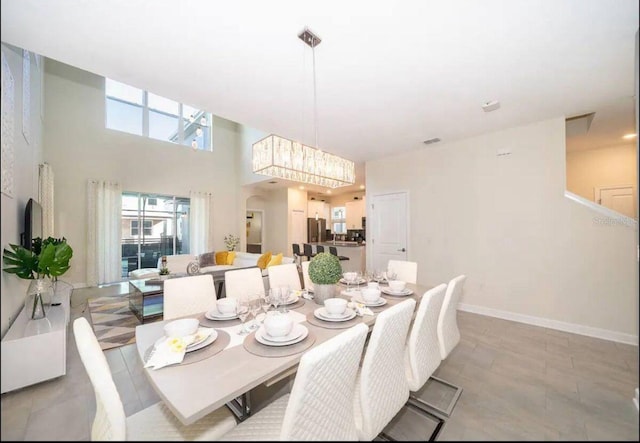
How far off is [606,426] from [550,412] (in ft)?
0.30

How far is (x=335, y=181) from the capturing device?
317 centimetres

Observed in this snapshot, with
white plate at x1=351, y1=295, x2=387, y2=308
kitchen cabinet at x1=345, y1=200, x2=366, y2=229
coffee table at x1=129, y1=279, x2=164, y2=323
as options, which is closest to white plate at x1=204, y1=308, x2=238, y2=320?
white plate at x1=351, y1=295, x2=387, y2=308

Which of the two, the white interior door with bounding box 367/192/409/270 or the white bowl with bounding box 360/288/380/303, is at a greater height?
the white interior door with bounding box 367/192/409/270

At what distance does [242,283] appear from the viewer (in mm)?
2320

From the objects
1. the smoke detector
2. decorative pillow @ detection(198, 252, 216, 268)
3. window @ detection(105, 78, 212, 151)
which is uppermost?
window @ detection(105, 78, 212, 151)

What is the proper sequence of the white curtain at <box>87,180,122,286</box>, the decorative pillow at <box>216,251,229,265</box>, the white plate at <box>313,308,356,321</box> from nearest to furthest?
the white plate at <box>313,308,356,321</box> → the white curtain at <box>87,180,122,286</box> → the decorative pillow at <box>216,251,229,265</box>

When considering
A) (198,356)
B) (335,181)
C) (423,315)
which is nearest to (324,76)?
(335,181)

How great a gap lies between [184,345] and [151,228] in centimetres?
656

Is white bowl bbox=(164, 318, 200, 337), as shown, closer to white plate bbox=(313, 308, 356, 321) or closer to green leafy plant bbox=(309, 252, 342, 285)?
white plate bbox=(313, 308, 356, 321)

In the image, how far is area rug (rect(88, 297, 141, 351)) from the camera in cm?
282

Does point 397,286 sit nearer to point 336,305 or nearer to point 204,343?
point 336,305

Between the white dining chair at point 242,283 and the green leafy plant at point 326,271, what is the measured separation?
1.93ft

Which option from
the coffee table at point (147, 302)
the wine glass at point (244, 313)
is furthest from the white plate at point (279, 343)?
the coffee table at point (147, 302)

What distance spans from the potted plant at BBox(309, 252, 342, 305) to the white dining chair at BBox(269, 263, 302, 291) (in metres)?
0.67
